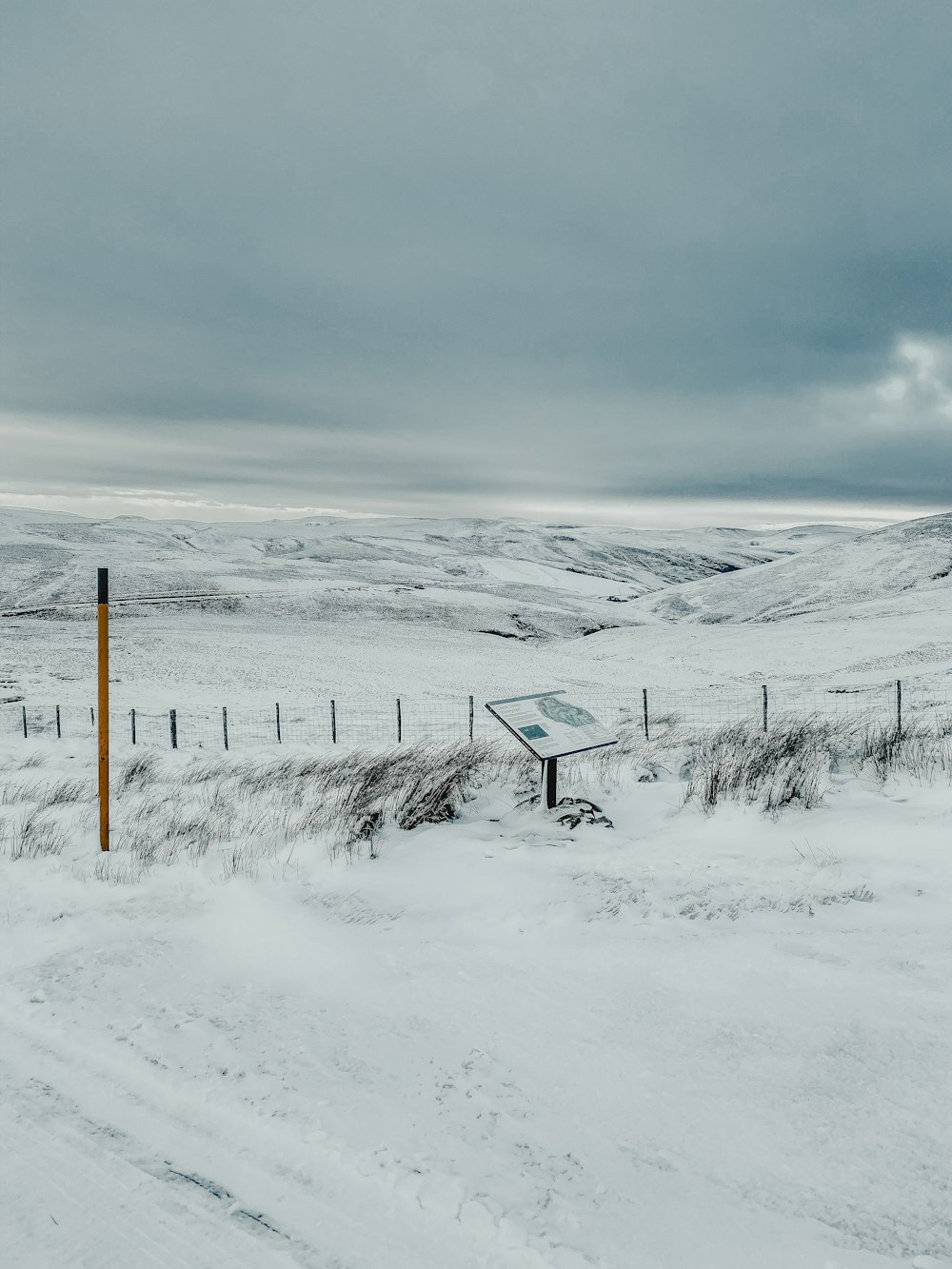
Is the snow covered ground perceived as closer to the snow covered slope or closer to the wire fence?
the wire fence

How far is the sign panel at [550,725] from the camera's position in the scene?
6.67 m

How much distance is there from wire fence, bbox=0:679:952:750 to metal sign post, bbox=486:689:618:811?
8.52 metres

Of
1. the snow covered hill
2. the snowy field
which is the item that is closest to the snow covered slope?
the snow covered hill

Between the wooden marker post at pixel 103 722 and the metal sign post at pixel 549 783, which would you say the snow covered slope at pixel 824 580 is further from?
the wooden marker post at pixel 103 722

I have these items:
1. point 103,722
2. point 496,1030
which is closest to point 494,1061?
point 496,1030

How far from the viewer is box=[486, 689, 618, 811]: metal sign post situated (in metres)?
6.67

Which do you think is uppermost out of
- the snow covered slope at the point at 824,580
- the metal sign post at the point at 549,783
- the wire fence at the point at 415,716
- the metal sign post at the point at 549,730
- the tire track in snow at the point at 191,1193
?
the snow covered slope at the point at 824,580

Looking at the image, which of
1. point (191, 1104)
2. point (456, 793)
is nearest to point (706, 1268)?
point (191, 1104)

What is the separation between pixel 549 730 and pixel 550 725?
0.08m

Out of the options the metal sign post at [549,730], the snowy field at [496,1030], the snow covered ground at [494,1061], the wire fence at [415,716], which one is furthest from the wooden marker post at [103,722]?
the wire fence at [415,716]

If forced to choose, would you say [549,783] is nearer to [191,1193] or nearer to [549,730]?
[549,730]

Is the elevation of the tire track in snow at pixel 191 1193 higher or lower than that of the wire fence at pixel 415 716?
higher

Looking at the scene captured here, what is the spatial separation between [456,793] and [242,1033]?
395cm

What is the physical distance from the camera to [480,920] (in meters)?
4.79
